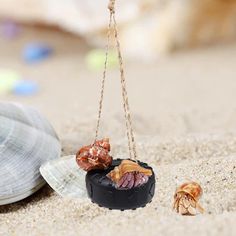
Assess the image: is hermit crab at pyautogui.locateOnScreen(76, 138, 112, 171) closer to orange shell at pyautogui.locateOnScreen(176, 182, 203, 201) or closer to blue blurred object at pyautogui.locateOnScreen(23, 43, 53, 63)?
orange shell at pyautogui.locateOnScreen(176, 182, 203, 201)

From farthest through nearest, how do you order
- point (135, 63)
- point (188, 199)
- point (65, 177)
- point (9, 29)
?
1. point (9, 29)
2. point (135, 63)
3. point (65, 177)
4. point (188, 199)

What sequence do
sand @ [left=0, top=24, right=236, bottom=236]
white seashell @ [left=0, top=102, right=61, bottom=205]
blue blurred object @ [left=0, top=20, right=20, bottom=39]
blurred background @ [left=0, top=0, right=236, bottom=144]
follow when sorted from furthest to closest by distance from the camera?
1. blue blurred object @ [left=0, top=20, right=20, bottom=39]
2. blurred background @ [left=0, top=0, right=236, bottom=144]
3. white seashell @ [left=0, top=102, right=61, bottom=205]
4. sand @ [left=0, top=24, right=236, bottom=236]

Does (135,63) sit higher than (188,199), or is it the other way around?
(188,199)

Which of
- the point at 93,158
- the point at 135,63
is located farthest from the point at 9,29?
the point at 93,158

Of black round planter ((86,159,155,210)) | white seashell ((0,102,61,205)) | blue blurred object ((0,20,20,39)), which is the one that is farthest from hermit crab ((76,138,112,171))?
blue blurred object ((0,20,20,39))

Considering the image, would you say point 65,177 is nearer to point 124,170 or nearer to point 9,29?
point 124,170

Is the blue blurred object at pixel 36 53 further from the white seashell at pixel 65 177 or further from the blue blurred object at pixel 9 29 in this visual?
the white seashell at pixel 65 177

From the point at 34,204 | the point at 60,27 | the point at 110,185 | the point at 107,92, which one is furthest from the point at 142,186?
the point at 60,27

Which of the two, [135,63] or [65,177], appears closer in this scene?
[65,177]
